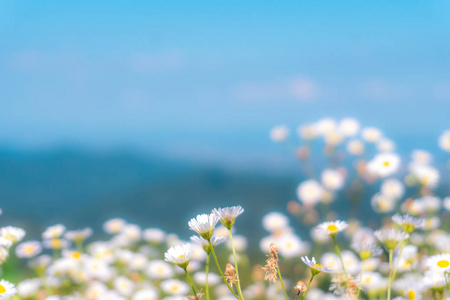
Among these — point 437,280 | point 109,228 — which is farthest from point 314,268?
point 109,228

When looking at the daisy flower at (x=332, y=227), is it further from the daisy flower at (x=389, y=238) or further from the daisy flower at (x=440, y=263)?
the daisy flower at (x=440, y=263)

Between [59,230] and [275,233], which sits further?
[275,233]

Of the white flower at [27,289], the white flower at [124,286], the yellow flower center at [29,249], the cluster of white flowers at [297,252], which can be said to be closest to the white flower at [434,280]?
the cluster of white flowers at [297,252]

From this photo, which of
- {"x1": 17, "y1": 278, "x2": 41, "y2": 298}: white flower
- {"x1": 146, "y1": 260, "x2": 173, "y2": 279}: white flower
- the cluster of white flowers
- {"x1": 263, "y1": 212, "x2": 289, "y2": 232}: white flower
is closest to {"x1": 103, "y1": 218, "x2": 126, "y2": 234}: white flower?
the cluster of white flowers

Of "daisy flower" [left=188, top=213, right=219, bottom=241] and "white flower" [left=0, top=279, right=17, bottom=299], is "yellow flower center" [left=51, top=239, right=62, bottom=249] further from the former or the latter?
"daisy flower" [left=188, top=213, right=219, bottom=241]

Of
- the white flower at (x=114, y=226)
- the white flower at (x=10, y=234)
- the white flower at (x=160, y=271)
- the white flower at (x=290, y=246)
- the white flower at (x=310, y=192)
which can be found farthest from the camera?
the white flower at (x=114, y=226)

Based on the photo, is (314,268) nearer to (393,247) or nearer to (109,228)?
(393,247)
